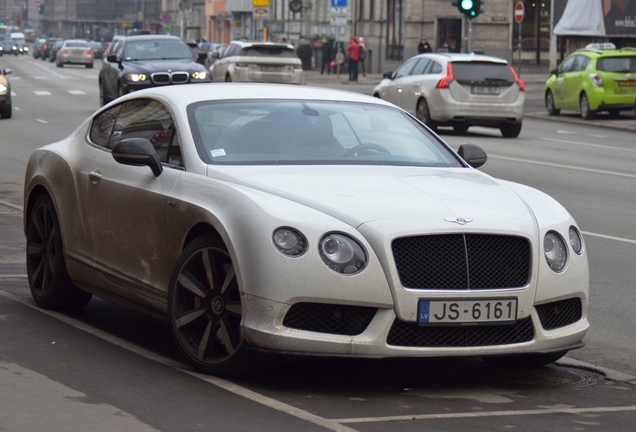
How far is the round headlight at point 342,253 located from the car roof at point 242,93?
1.75 metres

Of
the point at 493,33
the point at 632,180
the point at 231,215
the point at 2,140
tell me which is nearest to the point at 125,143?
the point at 231,215

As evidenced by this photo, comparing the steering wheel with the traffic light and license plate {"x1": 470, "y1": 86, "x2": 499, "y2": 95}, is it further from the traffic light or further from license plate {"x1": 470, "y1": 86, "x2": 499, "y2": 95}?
the traffic light

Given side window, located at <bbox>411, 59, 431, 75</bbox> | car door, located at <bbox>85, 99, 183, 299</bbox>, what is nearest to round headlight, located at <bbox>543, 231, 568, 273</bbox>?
car door, located at <bbox>85, 99, 183, 299</bbox>

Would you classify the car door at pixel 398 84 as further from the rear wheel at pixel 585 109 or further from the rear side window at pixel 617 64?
the rear wheel at pixel 585 109

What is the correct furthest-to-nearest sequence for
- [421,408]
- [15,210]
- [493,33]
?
[493,33] → [15,210] → [421,408]

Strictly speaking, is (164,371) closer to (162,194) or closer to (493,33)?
(162,194)

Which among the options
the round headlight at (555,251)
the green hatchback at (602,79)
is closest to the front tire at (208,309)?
the round headlight at (555,251)

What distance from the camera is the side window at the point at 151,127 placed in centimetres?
758

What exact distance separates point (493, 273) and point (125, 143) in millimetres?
2079

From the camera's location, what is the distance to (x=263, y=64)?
3822 centimetres

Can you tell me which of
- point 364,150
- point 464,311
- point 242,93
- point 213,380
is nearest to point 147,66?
point 242,93

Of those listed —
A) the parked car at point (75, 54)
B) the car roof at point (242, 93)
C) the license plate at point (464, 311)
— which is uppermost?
the car roof at point (242, 93)

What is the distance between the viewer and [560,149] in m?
24.4

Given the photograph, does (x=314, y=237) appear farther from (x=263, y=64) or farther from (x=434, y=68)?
(x=263, y=64)
